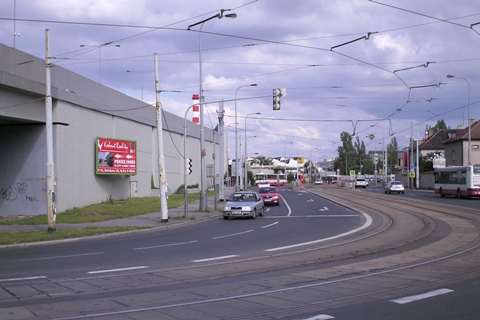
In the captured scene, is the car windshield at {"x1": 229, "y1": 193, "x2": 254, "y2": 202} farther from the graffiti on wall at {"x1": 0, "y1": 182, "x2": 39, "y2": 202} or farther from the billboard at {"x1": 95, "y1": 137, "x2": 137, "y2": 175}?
the billboard at {"x1": 95, "y1": 137, "x2": 137, "y2": 175}

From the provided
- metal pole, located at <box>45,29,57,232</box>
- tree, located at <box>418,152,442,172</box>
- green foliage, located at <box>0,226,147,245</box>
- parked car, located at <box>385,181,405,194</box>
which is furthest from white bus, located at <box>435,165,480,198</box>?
tree, located at <box>418,152,442,172</box>

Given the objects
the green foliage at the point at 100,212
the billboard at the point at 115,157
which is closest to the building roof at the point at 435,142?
the green foliage at the point at 100,212

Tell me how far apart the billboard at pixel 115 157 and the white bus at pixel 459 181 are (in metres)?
28.6

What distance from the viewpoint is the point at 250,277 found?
36.8 ft

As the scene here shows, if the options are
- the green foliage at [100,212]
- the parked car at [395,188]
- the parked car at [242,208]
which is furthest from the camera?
the parked car at [395,188]

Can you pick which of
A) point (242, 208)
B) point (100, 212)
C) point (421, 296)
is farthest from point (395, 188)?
point (421, 296)

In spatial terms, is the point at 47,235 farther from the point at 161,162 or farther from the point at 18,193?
the point at 18,193

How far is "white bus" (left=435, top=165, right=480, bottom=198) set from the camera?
46031mm

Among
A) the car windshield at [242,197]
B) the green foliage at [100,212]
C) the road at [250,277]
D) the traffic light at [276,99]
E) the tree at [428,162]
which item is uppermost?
the traffic light at [276,99]

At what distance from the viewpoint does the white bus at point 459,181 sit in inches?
1812

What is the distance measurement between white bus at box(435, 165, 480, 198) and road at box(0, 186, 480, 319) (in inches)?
1105

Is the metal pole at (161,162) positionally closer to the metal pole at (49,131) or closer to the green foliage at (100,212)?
the green foliage at (100,212)

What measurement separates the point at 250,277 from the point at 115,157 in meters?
30.2

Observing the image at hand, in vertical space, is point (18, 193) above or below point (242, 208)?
above
